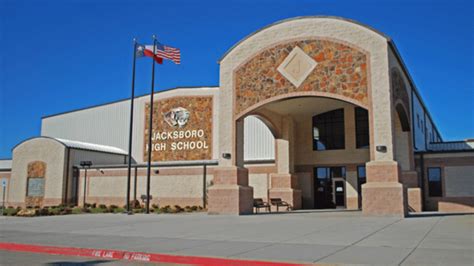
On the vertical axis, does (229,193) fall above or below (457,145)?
below

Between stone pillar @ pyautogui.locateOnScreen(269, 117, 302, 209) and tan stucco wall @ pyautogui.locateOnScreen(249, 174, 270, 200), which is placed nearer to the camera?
stone pillar @ pyautogui.locateOnScreen(269, 117, 302, 209)

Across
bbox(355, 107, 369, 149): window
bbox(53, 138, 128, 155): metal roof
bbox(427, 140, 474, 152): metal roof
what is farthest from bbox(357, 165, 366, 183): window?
bbox(53, 138, 128, 155): metal roof

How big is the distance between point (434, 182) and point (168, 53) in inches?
718

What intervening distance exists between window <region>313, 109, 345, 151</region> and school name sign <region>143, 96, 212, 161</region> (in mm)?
9533

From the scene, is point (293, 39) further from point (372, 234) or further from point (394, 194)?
point (372, 234)

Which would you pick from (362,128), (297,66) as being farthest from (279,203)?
(297,66)

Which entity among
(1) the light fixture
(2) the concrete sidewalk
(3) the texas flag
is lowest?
(2) the concrete sidewalk

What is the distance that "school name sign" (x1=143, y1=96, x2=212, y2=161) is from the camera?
36875 mm

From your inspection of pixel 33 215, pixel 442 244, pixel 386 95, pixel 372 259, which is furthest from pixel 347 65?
pixel 33 215

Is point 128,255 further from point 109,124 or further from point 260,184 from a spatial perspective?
point 109,124

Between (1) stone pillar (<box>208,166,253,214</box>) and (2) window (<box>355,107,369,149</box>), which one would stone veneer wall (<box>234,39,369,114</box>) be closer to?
(1) stone pillar (<box>208,166,253,214</box>)

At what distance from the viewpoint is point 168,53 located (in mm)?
27406

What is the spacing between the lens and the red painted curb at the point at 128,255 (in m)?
8.42

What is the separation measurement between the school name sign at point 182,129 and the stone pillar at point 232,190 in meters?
13.1
